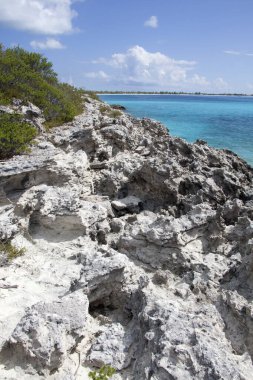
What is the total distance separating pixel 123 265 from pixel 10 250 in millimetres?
2656

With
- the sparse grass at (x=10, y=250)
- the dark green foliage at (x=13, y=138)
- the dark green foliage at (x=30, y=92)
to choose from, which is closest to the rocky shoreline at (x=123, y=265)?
the sparse grass at (x=10, y=250)

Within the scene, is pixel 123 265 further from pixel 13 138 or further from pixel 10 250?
pixel 13 138

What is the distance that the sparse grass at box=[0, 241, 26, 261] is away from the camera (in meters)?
7.52

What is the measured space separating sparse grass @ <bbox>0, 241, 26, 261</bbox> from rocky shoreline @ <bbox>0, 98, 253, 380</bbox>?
0.16 meters

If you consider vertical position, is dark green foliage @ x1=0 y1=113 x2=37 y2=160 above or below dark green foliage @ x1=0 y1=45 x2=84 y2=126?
below

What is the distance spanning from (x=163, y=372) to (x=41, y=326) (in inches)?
71.9

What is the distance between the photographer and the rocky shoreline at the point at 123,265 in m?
4.84

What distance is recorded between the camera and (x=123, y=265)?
22.2ft

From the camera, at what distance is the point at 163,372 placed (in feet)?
14.3

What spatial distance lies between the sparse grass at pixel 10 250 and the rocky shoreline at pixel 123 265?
0.53 ft

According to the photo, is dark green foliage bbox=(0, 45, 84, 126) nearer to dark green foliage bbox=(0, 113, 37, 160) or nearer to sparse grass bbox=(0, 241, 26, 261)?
dark green foliage bbox=(0, 113, 37, 160)

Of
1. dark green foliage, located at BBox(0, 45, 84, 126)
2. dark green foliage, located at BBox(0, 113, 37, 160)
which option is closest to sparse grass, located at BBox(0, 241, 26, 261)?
dark green foliage, located at BBox(0, 113, 37, 160)

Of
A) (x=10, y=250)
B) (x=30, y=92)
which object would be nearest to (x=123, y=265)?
(x=10, y=250)

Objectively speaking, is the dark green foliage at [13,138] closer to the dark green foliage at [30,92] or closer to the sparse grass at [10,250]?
the sparse grass at [10,250]
